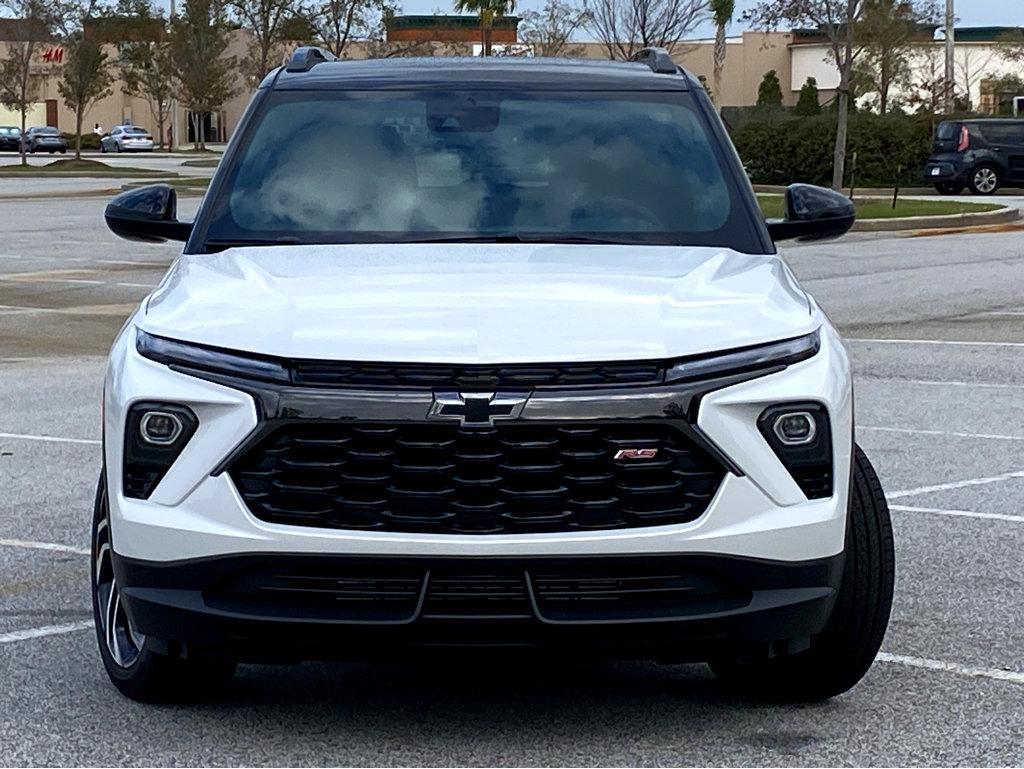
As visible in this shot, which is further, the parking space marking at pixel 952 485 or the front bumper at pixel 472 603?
the parking space marking at pixel 952 485

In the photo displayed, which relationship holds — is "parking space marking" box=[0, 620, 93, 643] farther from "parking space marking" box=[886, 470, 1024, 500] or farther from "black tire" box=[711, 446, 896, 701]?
"parking space marking" box=[886, 470, 1024, 500]

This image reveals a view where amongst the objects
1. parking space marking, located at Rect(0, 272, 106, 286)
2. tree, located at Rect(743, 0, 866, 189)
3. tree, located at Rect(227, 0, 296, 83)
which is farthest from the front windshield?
tree, located at Rect(227, 0, 296, 83)

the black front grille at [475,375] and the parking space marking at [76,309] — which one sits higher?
the black front grille at [475,375]

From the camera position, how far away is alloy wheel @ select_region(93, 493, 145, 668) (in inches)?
192

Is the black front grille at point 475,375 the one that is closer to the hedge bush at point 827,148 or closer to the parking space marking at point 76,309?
the parking space marking at point 76,309

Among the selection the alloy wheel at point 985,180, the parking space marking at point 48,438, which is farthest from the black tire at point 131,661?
the alloy wheel at point 985,180

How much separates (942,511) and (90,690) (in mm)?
3968

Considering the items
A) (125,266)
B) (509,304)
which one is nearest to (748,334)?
(509,304)

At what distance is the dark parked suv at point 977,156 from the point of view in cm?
3909

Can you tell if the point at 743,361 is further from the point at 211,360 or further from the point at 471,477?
the point at 211,360

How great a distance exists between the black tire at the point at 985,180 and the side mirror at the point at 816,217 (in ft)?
114

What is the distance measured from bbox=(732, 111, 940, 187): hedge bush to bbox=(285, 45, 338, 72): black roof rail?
34690 mm

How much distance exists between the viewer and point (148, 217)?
6.04m

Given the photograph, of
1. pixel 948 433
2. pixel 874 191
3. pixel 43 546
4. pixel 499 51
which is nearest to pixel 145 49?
pixel 499 51
